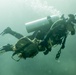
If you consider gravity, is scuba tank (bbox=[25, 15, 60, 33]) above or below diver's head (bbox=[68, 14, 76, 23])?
above

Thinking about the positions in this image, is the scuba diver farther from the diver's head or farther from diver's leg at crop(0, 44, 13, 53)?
diver's leg at crop(0, 44, 13, 53)

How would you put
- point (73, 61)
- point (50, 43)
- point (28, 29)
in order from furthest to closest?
point (73, 61) < point (28, 29) < point (50, 43)

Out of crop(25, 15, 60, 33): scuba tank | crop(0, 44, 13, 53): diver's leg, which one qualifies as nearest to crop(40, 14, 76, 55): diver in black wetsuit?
crop(25, 15, 60, 33): scuba tank

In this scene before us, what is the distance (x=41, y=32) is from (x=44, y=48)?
71 cm

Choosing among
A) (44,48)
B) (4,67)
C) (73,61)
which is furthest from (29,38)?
(73,61)

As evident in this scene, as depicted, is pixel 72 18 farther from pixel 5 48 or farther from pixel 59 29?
pixel 5 48

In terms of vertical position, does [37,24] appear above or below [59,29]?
above

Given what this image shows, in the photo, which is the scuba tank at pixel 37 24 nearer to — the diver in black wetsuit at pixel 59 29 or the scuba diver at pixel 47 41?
the scuba diver at pixel 47 41

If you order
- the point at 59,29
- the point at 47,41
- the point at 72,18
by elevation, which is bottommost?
the point at 47,41

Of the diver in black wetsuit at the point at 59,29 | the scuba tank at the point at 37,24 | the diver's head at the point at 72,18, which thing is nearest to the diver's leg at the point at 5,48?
the scuba tank at the point at 37,24

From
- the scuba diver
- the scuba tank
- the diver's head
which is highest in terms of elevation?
the scuba tank

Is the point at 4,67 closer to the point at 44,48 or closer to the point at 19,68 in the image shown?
the point at 19,68

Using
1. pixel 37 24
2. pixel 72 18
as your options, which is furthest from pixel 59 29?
pixel 37 24

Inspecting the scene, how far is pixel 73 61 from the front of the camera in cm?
12281
